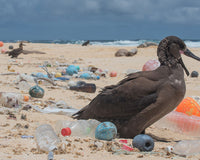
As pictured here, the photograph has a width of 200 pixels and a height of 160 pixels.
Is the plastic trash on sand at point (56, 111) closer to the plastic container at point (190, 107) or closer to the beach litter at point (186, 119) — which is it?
the beach litter at point (186, 119)

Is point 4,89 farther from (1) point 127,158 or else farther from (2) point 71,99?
(1) point 127,158

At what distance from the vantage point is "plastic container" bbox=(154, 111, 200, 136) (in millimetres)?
4477

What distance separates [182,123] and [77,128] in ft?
6.20

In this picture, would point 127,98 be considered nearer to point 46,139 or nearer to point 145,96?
point 145,96

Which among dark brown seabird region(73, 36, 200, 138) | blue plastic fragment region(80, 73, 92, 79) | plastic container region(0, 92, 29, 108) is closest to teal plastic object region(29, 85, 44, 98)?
plastic container region(0, 92, 29, 108)

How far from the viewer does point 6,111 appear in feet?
14.0

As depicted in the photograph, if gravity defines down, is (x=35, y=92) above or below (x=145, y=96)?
above

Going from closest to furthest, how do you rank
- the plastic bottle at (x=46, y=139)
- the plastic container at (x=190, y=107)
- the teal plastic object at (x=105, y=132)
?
the plastic bottle at (x=46, y=139), the teal plastic object at (x=105, y=132), the plastic container at (x=190, y=107)

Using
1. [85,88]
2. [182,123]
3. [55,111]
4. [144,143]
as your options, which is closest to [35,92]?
[55,111]

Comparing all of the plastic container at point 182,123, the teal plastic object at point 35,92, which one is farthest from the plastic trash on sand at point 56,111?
the plastic container at point 182,123

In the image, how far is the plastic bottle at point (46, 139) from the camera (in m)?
2.95

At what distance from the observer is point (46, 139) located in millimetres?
3102

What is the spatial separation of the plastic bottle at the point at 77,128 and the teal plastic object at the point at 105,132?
0.57 feet

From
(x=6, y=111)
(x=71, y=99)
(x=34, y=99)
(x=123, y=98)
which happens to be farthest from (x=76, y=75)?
(x=123, y=98)
